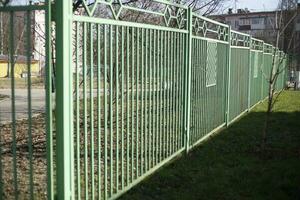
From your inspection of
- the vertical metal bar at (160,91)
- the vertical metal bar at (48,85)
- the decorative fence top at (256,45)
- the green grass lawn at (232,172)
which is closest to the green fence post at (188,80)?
the green grass lawn at (232,172)

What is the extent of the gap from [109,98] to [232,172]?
256cm

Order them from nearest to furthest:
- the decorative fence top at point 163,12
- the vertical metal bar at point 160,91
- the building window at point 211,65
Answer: the decorative fence top at point 163,12 < the vertical metal bar at point 160,91 < the building window at point 211,65

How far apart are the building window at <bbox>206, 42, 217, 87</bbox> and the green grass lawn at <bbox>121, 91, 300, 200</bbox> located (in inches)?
44.8

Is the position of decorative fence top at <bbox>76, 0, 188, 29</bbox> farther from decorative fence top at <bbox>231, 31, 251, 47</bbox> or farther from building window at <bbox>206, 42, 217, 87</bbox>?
decorative fence top at <bbox>231, 31, 251, 47</bbox>

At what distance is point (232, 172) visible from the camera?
6453 mm

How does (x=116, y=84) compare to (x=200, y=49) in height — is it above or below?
below

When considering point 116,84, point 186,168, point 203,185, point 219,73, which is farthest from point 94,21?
point 219,73

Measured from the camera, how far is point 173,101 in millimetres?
6805

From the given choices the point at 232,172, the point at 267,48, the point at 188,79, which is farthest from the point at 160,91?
the point at 267,48

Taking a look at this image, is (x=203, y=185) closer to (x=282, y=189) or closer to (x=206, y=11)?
(x=282, y=189)

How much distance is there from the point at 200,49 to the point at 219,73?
1878 mm

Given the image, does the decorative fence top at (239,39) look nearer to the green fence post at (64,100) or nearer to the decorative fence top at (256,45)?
the decorative fence top at (256,45)

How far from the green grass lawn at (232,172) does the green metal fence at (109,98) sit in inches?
9.6

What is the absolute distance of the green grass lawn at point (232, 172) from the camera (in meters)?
5.43
